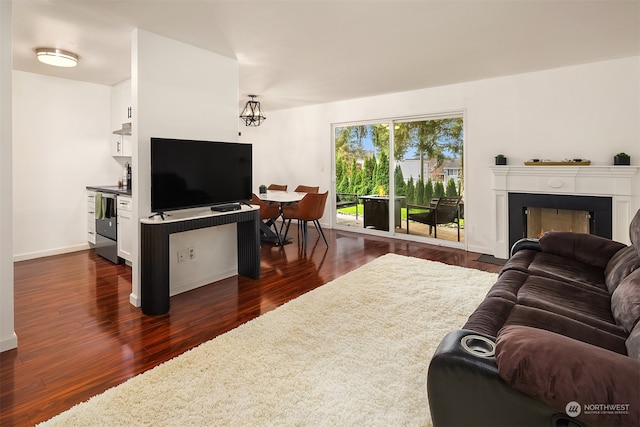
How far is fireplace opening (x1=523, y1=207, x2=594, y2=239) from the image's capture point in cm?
439

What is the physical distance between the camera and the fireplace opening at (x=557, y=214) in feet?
13.8

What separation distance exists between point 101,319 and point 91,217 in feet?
9.41

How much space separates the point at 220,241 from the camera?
393cm

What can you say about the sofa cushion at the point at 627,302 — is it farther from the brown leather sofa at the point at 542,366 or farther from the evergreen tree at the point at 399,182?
the evergreen tree at the point at 399,182

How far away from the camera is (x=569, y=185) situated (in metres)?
4.32

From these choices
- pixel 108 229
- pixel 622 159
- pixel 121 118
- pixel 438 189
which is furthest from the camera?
pixel 438 189

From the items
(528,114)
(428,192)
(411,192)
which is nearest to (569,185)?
(528,114)

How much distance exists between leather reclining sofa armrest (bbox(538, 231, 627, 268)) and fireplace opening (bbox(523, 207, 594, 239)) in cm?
202

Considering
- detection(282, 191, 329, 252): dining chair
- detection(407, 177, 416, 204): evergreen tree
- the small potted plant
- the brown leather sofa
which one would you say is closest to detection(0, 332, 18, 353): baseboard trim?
the brown leather sofa

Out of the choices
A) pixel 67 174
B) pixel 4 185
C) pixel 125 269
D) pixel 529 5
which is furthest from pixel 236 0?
pixel 67 174

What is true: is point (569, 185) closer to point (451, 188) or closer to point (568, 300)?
point (451, 188)

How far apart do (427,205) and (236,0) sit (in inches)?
168

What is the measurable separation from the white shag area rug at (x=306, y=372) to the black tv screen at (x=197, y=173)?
1.34 meters

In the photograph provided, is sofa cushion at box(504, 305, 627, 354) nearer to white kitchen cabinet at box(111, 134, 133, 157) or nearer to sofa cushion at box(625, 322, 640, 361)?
sofa cushion at box(625, 322, 640, 361)
